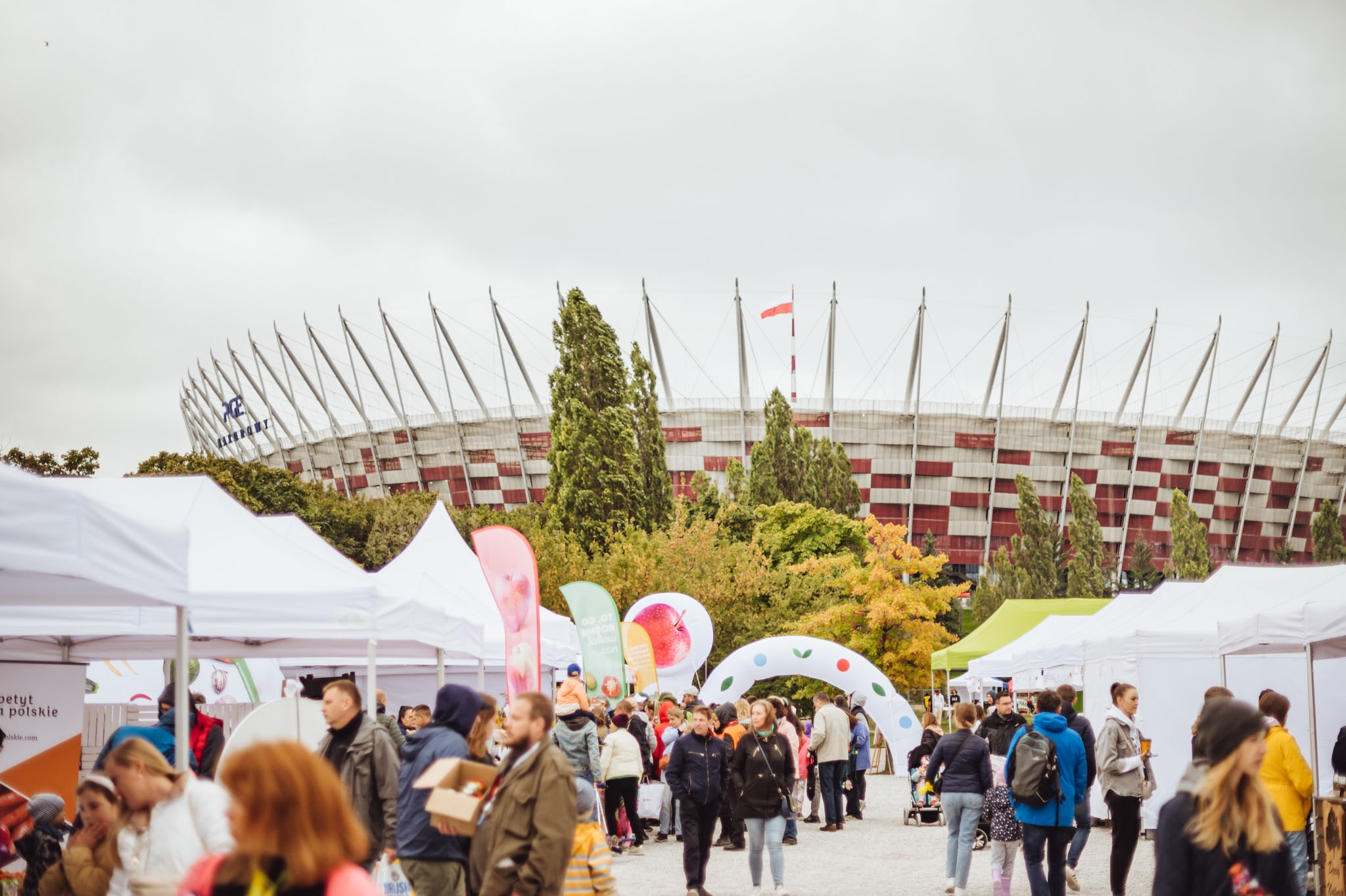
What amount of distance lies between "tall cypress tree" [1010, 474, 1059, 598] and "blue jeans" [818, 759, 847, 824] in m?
53.7

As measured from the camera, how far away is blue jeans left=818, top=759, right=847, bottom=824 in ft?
54.4

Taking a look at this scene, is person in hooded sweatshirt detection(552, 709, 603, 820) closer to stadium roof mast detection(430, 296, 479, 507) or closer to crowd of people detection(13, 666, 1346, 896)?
crowd of people detection(13, 666, 1346, 896)

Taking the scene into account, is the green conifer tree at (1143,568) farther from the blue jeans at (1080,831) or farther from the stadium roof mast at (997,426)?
the blue jeans at (1080,831)

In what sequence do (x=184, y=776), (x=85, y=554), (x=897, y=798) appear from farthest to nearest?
(x=897, y=798), (x=85, y=554), (x=184, y=776)

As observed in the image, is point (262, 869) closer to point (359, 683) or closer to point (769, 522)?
point (359, 683)

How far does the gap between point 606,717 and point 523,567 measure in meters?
3.82

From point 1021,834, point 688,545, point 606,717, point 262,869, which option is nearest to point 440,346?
point 688,545

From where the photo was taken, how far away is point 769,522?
5222cm

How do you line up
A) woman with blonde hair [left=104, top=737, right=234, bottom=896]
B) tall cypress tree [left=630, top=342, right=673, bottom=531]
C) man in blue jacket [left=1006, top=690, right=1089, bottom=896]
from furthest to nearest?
tall cypress tree [left=630, top=342, right=673, bottom=531]
man in blue jacket [left=1006, top=690, right=1089, bottom=896]
woman with blonde hair [left=104, top=737, right=234, bottom=896]

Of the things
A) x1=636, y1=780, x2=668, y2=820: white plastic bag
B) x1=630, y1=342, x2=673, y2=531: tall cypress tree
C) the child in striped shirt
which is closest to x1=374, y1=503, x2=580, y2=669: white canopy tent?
x1=636, y1=780, x2=668, y2=820: white plastic bag

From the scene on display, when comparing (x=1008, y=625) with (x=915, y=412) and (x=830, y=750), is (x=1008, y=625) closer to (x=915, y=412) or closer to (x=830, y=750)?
(x=830, y=750)

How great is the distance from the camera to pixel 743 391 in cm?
7881

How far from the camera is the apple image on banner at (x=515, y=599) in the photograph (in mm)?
11609

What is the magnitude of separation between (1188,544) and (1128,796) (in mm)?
68050
